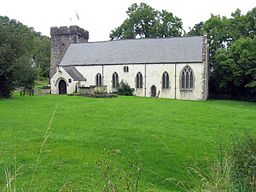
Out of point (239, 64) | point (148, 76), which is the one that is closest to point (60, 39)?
point (148, 76)

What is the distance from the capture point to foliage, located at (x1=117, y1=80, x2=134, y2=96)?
45.4 metres

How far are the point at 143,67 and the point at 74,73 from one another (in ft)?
32.5

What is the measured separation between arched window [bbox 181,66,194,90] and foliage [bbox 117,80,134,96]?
23.7ft

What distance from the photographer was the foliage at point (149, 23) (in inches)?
2530

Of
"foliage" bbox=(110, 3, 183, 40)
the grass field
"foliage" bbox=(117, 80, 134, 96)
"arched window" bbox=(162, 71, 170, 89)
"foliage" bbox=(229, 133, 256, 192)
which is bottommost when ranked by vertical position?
the grass field

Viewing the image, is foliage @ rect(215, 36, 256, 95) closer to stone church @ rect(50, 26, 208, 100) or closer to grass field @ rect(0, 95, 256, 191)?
stone church @ rect(50, 26, 208, 100)

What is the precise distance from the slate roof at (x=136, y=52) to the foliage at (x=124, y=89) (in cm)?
354

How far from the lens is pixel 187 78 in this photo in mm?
44281

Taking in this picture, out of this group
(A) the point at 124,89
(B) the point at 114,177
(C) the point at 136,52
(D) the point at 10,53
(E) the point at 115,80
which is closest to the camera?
(B) the point at 114,177

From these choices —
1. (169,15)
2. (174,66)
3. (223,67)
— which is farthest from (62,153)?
(169,15)

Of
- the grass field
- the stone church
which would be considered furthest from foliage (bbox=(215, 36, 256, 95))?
the grass field

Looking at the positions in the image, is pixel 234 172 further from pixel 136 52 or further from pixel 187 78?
pixel 136 52

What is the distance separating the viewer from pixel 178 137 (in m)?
14.1

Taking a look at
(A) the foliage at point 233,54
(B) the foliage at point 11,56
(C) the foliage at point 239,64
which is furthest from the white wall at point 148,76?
(B) the foliage at point 11,56
